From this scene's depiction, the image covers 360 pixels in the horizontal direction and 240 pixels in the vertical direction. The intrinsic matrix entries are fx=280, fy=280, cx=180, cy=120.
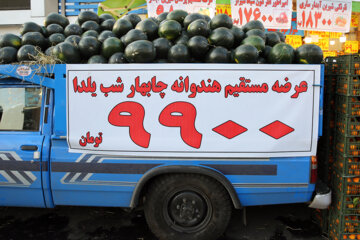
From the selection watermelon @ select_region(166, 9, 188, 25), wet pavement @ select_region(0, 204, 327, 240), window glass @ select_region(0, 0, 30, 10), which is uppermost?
window glass @ select_region(0, 0, 30, 10)

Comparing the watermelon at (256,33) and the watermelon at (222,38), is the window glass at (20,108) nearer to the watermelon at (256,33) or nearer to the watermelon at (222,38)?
the watermelon at (222,38)

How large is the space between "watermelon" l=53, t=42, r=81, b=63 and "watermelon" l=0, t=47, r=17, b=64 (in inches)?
29.8

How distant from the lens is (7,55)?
12.7ft

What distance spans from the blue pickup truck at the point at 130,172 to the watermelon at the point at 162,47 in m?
0.69

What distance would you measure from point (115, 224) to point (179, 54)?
2500 millimetres

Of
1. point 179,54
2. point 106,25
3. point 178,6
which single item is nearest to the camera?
point 179,54

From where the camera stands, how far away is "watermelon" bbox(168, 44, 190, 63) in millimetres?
3504

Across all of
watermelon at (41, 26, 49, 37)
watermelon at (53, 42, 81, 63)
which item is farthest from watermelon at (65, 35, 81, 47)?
watermelon at (41, 26, 49, 37)

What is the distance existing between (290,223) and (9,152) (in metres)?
3.80

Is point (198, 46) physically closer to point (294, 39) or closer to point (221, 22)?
point (221, 22)

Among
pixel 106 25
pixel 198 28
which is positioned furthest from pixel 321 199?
pixel 106 25

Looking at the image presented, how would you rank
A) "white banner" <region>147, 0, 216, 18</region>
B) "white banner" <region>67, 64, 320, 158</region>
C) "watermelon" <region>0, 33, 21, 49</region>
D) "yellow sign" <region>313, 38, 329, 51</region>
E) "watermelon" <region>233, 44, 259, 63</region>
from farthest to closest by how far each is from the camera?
"yellow sign" <region>313, 38, 329, 51</region> < "white banner" <region>147, 0, 216, 18</region> < "watermelon" <region>0, 33, 21, 49</region> < "watermelon" <region>233, 44, 259, 63</region> < "white banner" <region>67, 64, 320, 158</region>

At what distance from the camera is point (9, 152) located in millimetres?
3316

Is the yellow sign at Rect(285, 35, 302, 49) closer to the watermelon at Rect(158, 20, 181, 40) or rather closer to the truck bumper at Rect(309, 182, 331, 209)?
the watermelon at Rect(158, 20, 181, 40)
